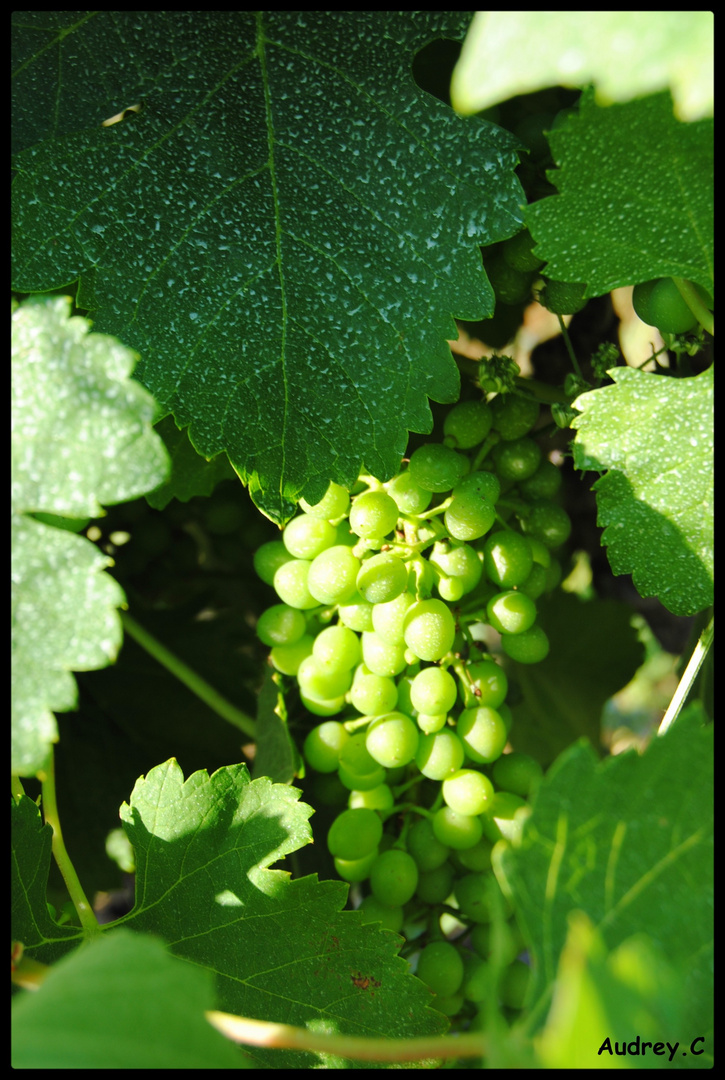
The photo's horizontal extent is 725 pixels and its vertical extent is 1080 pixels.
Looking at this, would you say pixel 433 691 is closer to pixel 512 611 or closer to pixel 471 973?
pixel 512 611

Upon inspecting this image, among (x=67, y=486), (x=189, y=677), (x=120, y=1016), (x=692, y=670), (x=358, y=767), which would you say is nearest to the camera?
(x=120, y=1016)

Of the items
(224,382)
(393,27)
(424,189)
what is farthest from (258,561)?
(393,27)

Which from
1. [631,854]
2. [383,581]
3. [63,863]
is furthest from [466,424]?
[63,863]

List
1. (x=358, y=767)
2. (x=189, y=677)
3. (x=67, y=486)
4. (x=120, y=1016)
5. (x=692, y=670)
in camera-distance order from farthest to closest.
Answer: (x=189, y=677) → (x=358, y=767) → (x=692, y=670) → (x=67, y=486) → (x=120, y=1016)

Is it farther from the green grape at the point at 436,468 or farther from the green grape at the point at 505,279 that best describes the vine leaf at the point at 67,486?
the green grape at the point at 505,279

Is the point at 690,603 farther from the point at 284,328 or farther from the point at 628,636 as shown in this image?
the point at 628,636

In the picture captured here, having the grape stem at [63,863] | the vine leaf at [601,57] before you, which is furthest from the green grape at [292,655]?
the vine leaf at [601,57]

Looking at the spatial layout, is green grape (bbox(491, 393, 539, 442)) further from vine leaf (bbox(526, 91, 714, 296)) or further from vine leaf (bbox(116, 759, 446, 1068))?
vine leaf (bbox(116, 759, 446, 1068))
